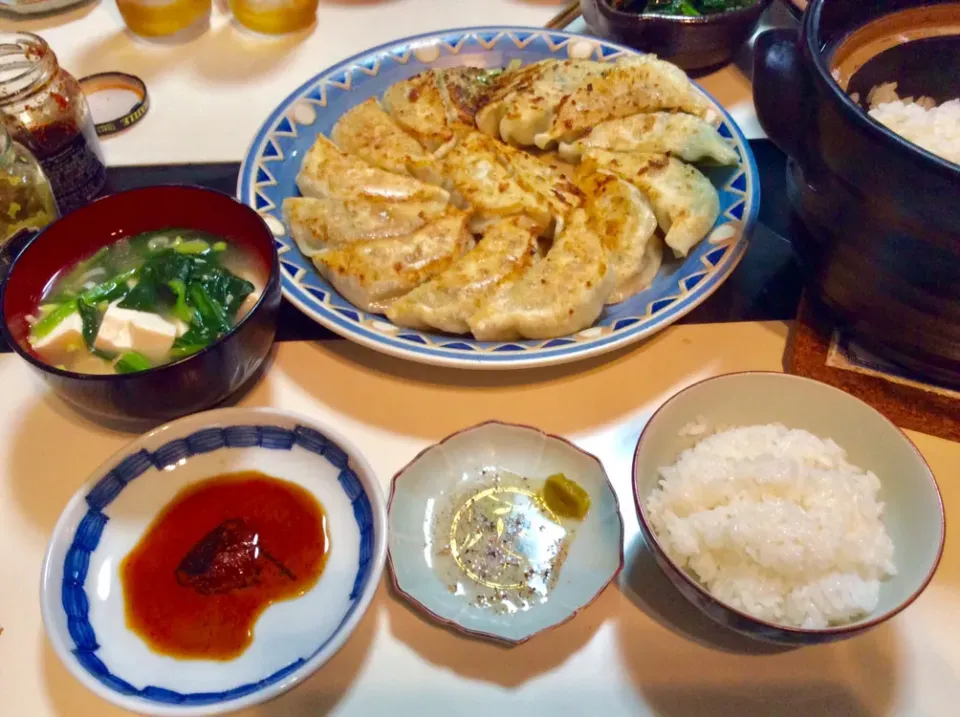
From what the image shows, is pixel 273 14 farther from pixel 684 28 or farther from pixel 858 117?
pixel 858 117

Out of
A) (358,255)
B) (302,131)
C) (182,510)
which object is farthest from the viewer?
(302,131)

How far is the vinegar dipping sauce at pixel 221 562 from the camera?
1.12 m

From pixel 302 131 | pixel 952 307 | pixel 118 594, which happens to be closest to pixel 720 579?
pixel 952 307

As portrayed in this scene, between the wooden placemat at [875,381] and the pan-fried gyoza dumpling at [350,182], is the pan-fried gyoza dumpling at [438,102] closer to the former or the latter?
the pan-fried gyoza dumpling at [350,182]

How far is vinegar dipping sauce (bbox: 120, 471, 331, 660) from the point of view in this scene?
112 cm

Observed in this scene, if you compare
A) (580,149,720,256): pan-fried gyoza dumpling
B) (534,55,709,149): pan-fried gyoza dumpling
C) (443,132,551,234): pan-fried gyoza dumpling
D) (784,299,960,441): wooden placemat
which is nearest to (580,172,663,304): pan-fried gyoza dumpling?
(580,149,720,256): pan-fried gyoza dumpling

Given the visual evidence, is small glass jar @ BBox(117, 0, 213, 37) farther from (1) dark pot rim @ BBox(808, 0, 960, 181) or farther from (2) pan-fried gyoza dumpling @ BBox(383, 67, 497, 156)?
(1) dark pot rim @ BBox(808, 0, 960, 181)

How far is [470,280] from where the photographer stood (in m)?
A: 1.64

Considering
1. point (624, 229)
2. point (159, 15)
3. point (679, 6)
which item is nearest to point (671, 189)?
point (624, 229)

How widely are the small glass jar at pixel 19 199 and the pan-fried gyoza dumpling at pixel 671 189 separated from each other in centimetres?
138

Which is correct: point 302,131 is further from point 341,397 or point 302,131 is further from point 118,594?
point 118,594

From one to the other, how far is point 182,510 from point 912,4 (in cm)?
175

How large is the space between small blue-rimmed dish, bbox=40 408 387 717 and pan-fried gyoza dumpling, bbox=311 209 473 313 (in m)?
0.43

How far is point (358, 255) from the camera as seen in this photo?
167 cm
